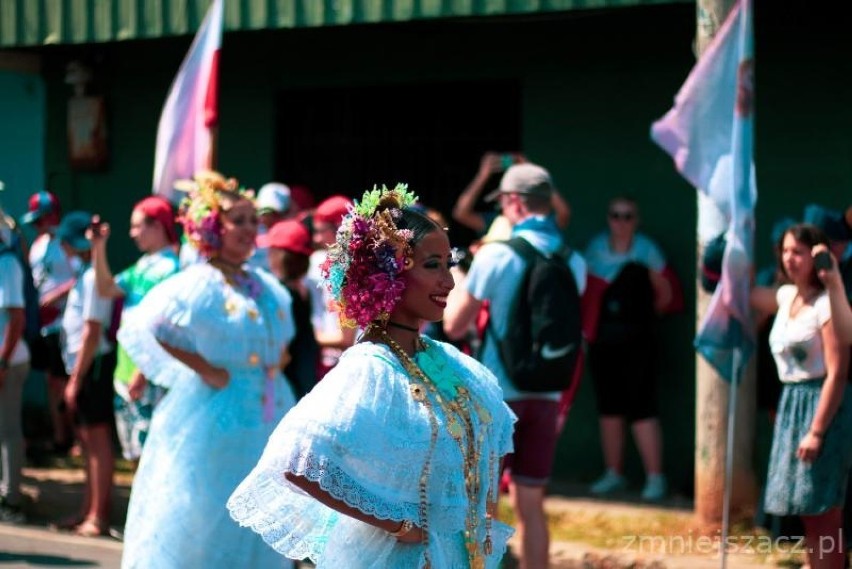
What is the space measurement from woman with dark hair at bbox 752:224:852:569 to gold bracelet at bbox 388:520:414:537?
115 inches

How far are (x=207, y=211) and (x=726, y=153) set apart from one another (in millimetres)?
2399

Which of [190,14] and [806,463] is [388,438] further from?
[190,14]

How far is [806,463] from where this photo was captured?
22.3 feet

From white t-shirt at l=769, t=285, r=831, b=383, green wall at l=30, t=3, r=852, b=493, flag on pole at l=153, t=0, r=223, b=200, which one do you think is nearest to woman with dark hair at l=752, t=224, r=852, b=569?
white t-shirt at l=769, t=285, r=831, b=383

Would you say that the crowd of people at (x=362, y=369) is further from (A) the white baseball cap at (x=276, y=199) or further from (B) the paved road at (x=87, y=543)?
(B) the paved road at (x=87, y=543)

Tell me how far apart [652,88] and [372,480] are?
6.58 m

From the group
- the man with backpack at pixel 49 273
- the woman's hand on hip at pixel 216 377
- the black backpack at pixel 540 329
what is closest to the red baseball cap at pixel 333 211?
the black backpack at pixel 540 329

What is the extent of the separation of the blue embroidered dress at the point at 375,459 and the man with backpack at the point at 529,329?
2.61 metres

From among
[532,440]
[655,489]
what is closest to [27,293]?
[532,440]

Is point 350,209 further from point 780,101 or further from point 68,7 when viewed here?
point 68,7

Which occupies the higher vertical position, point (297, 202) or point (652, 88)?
point (652, 88)

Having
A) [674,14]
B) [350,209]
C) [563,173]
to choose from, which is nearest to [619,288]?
[563,173]

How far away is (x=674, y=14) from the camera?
1039 centimetres

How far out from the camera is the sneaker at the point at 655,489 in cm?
995
